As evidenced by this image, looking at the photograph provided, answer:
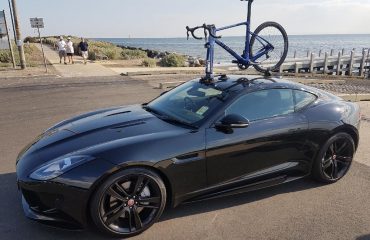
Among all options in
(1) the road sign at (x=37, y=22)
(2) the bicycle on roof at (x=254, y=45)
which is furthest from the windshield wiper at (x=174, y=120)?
(1) the road sign at (x=37, y=22)

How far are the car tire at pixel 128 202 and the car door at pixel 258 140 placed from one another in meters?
0.65

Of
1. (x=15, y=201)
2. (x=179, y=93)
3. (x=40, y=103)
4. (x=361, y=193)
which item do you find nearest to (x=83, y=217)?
(x=15, y=201)

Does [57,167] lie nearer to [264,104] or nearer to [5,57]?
[264,104]

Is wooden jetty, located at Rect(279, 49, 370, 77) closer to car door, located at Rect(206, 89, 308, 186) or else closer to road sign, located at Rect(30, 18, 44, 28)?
road sign, located at Rect(30, 18, 44, 28)

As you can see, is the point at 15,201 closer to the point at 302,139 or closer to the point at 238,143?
the point at 238,143

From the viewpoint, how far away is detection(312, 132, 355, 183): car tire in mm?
4738

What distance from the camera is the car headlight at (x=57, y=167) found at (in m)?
3.33

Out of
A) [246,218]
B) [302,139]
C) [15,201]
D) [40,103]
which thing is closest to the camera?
[246,218]

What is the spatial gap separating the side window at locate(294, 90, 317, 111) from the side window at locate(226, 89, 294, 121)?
3.1 inches

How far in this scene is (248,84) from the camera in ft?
14.9

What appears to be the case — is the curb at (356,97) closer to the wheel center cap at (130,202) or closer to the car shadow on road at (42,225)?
the car shadow on road at (42,225)

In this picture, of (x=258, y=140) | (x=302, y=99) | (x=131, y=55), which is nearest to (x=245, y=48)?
(x=302, y=99)

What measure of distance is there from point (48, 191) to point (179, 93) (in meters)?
2.18

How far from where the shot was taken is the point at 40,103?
1046 cm
